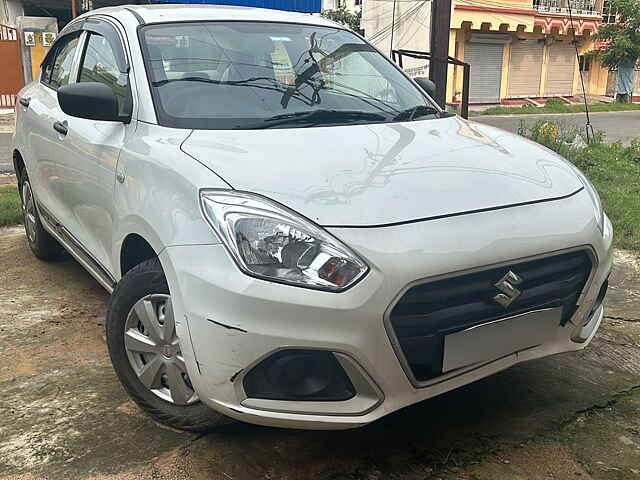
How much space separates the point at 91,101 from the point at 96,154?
11.6 inches

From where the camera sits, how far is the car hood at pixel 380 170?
2.21 meters

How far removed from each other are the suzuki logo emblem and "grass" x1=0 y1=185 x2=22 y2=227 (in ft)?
15.8

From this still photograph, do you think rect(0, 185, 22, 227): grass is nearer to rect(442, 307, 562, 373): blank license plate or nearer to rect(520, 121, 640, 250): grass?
rect(442, 307, 562, 373): blank license plate

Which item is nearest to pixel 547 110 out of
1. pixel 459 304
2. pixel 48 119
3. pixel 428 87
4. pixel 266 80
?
pixel 428 87

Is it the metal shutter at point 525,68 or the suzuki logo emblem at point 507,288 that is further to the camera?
the metal shutter at point 525,68

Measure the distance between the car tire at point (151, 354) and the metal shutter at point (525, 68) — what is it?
2811 centimetres

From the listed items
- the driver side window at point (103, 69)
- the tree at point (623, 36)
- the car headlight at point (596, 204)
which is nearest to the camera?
the car headlight at point (596, 204)

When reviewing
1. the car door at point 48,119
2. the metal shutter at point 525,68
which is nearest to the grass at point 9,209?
the car door at point 48,119

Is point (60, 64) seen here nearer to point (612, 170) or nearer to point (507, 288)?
point (507, 288)

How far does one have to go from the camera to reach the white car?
6.77 feet

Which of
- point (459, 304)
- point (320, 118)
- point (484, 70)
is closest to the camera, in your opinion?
point (459, 304)

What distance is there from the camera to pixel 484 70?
27.6 m

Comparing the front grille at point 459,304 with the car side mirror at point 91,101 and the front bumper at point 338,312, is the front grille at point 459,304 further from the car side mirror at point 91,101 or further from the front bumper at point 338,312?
the car side mirror at point 91,101

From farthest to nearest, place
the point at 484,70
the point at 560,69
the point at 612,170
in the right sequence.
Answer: the point at 560,69
the point at 484,70
the point at 612,170
